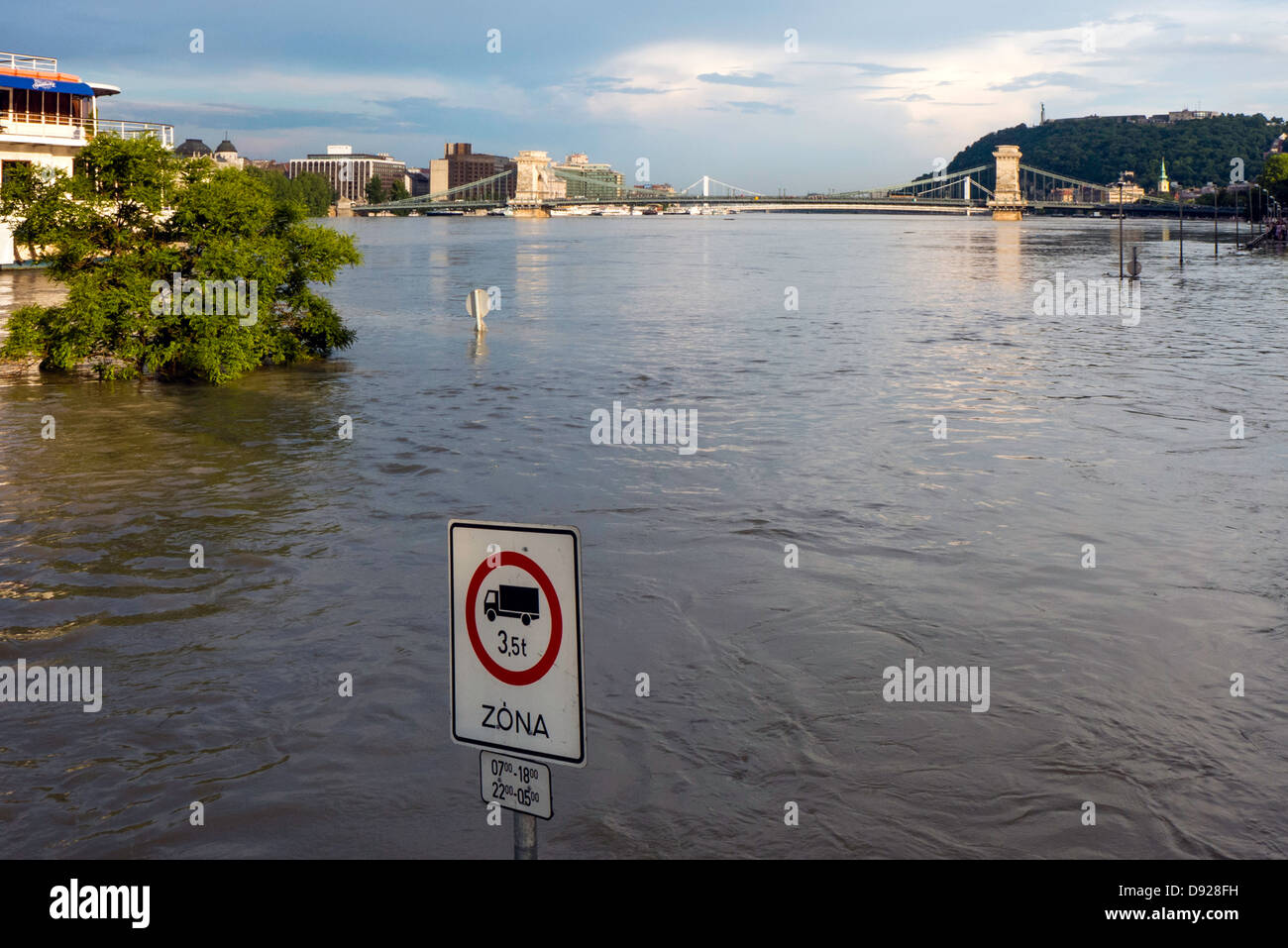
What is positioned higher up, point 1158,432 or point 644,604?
point 1158,432

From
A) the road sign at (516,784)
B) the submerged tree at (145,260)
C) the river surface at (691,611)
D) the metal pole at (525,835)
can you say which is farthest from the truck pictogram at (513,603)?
the submerged tree at (145,260)

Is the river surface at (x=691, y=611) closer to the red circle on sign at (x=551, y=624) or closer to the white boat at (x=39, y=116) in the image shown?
the red circle on sign at (x=551, y=624)

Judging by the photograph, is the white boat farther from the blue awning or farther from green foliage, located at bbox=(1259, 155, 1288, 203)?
green foliage, located at bbox=(1259, 155, 1288, 203)

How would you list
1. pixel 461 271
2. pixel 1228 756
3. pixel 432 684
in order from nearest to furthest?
pixel 1228 756
pixel 432 684
pixel 461 271

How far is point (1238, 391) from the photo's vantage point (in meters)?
22.5

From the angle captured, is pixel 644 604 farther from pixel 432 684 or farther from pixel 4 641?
pixel 4 641

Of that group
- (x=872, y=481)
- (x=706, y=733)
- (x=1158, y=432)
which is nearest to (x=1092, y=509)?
(x=872, y=481)

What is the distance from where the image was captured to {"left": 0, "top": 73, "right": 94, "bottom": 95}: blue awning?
4950cm

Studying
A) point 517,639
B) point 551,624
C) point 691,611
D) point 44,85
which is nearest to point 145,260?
point 691,611

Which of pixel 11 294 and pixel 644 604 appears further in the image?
pixel 11 294

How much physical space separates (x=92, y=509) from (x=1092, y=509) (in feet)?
36.1

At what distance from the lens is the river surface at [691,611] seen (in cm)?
661
